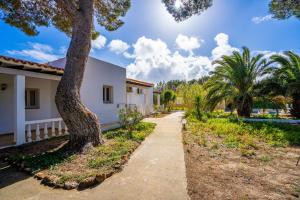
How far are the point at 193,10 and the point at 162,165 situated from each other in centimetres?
846

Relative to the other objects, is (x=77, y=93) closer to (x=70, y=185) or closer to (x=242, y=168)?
(x=70, y=185)

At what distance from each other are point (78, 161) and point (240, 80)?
12.6m

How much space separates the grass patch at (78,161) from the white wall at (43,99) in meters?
4.80

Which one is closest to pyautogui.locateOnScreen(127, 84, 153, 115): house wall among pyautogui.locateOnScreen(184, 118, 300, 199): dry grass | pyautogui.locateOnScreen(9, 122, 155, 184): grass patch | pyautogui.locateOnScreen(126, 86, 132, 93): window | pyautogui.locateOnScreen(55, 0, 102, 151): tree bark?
pyautogui.locateOnScreen(126, 86, 132, 93): window

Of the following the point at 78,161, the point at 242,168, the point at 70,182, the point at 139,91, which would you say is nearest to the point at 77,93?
the point at 78,161

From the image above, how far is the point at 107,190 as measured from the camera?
392 cm

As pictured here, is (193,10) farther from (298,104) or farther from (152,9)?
(298,104)

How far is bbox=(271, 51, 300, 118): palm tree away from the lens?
1253 cm

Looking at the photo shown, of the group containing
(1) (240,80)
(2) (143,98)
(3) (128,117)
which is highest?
(1) (240,80)

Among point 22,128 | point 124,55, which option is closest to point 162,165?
point 22,128

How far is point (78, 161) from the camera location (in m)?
5.44

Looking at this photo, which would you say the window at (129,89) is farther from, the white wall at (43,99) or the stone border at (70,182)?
the stone border at (70,182)

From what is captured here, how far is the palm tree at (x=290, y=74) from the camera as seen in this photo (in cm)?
1253

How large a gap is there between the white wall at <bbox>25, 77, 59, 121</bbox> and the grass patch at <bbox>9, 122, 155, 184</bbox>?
480cm
